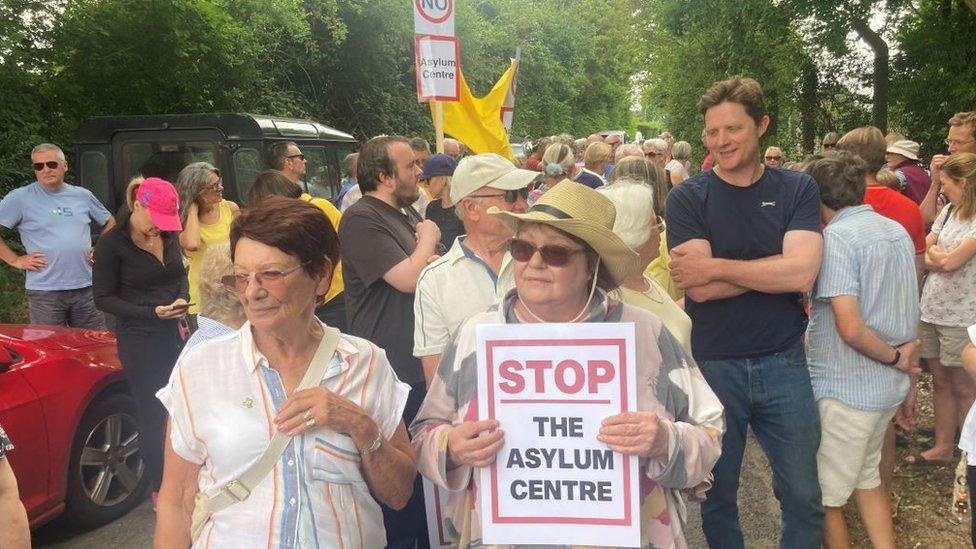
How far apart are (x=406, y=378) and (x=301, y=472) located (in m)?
1.57

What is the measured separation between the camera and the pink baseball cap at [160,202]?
4.34 m

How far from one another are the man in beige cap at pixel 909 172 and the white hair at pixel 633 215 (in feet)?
13.4

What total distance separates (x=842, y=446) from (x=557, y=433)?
6.07 feet

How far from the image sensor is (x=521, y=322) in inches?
86.7

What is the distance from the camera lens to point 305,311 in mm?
2176

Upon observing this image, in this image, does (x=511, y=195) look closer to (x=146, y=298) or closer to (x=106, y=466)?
(x=146, y=298)

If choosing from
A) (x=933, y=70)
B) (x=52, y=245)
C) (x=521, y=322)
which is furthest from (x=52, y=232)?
(x=933, y=70)

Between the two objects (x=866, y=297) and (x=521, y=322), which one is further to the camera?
(x=866, y=297)

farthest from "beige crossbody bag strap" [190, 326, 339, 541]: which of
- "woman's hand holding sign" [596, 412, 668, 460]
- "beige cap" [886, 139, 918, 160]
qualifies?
"beige cap" [886, 139, 918, 160]

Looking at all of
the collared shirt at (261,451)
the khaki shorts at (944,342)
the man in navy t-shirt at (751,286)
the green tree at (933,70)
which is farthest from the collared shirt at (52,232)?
the green tree at (933,70)

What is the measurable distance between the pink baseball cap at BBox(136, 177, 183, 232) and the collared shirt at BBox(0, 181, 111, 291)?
2606mm

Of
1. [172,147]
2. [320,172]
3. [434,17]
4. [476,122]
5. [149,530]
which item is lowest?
[149,530]

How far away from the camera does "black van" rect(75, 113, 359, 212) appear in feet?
27.3

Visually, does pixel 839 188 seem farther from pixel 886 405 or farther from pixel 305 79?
pixel 305 79
